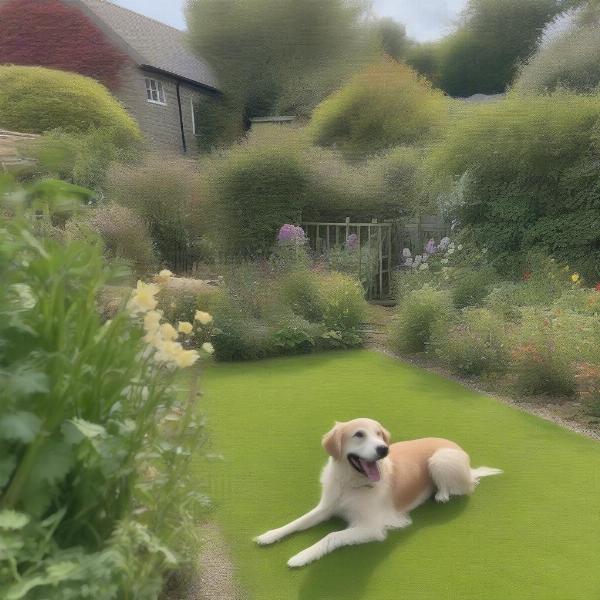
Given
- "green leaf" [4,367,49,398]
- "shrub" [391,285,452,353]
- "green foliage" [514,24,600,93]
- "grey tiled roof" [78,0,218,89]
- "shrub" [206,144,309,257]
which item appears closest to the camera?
"green leaf" [4,367,49,398]

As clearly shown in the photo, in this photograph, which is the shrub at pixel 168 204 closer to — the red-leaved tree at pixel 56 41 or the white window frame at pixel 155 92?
the white window frame at pixel 155 92

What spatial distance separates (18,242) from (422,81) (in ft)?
74.6

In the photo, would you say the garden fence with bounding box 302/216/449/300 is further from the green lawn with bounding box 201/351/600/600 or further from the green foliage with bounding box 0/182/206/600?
the green foliage with bounding box 0/182/206/600

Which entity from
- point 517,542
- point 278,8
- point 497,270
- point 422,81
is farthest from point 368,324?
point 278,8

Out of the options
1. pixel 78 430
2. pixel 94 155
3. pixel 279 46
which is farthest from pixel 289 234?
pixel 279 46

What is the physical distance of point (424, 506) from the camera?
4.07 meters

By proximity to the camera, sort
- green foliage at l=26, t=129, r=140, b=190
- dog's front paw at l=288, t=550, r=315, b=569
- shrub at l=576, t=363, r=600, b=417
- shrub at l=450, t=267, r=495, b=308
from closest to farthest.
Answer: dog's front paw at l=288, t=550, r=315, b=569 < shrub at l=576, t=363, r=600, b=417 < shrub at l=450, t=267, r=495, b=308 < green foliage at l=26, t=129, r=140, b=190

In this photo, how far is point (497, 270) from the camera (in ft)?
34.7

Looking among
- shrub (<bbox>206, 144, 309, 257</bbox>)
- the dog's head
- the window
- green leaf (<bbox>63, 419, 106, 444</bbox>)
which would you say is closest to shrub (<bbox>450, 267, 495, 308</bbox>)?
shrub (<bbox>206, 144, 309, 257</bbox>)

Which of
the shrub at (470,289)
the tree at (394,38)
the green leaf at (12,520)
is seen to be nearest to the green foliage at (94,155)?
the shrub at (470,289)

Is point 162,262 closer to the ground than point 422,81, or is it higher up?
closer to the ground

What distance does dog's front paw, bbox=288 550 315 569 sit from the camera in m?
3.37

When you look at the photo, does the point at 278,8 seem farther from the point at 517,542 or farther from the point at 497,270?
the point at 517,542

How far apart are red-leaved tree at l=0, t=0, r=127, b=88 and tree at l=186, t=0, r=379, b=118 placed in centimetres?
614
